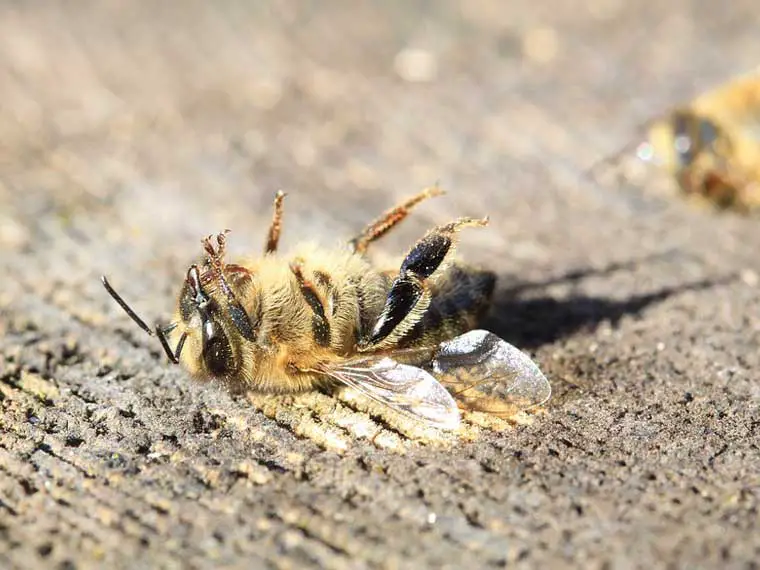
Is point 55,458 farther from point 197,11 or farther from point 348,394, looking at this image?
point 197,11

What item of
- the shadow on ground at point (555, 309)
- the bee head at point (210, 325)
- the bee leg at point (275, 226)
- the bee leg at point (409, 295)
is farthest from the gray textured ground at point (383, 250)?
the bee leg at point (275, 226)

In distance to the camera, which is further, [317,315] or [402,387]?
[317,315]

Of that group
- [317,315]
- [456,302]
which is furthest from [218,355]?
[456,302]

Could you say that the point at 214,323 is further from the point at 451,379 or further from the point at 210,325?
the point at 451,379

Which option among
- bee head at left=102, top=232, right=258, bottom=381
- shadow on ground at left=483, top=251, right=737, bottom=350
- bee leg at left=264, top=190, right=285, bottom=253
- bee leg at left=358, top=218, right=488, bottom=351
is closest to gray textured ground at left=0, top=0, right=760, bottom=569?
shadow on ground at left=483, top=251, right=737, bottom=350

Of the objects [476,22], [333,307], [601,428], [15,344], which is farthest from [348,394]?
[476,22]

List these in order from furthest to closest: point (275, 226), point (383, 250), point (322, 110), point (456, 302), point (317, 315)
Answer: point (322, 110), point (383, 250), point (275, 226), point (456, 302), point (317, 315)
